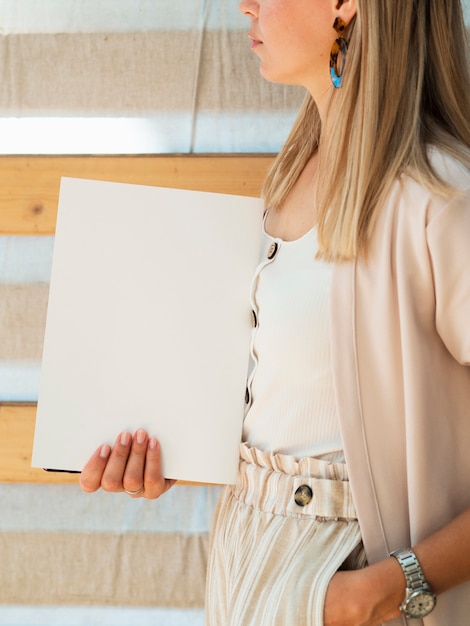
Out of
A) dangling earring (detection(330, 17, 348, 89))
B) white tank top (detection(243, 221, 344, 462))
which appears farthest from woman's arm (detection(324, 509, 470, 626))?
dangling earring (detection(330, 17, 348, 89))

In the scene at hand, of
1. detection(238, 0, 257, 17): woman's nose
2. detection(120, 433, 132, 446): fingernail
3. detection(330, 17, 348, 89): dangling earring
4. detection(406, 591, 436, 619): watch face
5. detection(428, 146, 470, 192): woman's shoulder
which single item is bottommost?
detection(406, 591, 436, 619): watch face

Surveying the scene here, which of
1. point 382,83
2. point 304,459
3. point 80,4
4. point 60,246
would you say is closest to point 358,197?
point 382,83

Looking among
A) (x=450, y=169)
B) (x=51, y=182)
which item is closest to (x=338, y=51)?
(x=450, y=169)

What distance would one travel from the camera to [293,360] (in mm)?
942

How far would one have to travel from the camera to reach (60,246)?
1.06m

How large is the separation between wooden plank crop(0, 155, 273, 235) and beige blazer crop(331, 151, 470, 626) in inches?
28.6

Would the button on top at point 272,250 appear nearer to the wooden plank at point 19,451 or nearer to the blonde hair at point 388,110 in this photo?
the blonde hair at point 388,110

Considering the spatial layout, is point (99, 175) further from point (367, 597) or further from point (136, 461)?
point (367, 597)

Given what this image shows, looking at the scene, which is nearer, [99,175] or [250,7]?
[250,7]

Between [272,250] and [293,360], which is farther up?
[272,250]

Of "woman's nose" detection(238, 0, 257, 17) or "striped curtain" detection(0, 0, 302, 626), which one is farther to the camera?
"striped curtain" detection(0, 0, 302, 626)

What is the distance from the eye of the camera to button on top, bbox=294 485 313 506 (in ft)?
2.93

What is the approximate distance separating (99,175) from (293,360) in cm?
83

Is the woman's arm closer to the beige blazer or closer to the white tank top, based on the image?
the beige blazer
